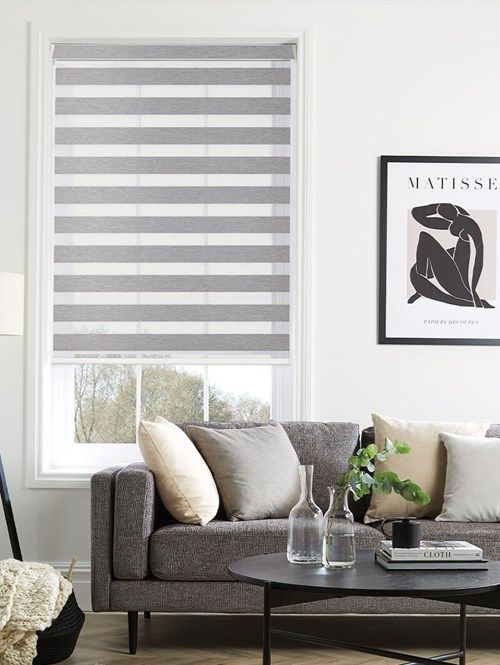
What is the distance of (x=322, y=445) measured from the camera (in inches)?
171

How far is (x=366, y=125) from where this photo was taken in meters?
4.90

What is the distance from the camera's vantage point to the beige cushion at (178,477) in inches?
153

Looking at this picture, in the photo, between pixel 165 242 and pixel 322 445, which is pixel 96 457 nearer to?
pixel 165 242

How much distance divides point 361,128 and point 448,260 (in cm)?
83

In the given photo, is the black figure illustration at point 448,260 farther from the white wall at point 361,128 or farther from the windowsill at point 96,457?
the windowsill at point 96,457

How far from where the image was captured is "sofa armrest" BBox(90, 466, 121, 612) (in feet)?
12.2

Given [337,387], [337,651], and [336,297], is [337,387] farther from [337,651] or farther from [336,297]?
[337,651]

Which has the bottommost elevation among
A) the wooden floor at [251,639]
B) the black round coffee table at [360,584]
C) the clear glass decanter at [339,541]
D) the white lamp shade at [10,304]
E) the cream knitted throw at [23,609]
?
A: the wooden floor at [251,639]

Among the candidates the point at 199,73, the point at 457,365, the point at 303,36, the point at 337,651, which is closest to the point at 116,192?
the point at 199,73

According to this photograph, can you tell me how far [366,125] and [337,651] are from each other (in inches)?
103

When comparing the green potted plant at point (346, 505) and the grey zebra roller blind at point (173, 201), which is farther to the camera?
the grey zebra roller blind at point (173, 201)

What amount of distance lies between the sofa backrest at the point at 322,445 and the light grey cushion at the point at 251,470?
120 millimetres

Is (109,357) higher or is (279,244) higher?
(279,244)

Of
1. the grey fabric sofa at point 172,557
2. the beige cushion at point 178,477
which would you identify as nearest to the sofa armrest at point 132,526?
the grey fabric sofa at point 172,557
